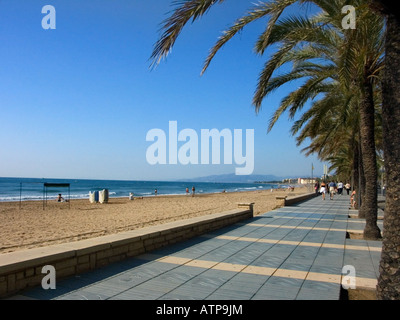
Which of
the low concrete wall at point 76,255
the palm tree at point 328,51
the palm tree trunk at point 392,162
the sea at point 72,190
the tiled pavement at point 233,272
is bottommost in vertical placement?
the sea at point 72,190

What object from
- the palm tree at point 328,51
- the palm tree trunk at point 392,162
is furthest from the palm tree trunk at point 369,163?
the palm tree trunk at point 392,162

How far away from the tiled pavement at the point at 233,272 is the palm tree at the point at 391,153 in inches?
28.8

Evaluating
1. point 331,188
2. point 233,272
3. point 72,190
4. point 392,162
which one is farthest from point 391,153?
point 72,190

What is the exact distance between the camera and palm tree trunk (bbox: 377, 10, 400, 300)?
3291 millimetres

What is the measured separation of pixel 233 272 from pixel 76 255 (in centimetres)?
220

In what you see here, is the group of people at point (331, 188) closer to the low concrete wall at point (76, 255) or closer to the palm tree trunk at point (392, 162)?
the low concrete wall at point (76, 255)

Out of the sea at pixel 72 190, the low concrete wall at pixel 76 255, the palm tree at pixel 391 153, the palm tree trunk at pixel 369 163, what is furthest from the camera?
the sea at pixel 72 190

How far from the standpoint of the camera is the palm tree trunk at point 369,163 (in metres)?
8.11

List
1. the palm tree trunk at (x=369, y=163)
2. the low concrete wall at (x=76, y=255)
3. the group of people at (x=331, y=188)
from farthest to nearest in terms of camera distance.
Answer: the group of people at (x=331, y=188) < the palm tree trunk at (x=369, y=163) < the low concrete wall at (x=76, y=255)

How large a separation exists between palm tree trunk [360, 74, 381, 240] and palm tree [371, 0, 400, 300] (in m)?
5.16

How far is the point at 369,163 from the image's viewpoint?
28.1 feet

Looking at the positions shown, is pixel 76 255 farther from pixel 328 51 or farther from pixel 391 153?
pixel 328 51

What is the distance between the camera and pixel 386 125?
11.3 feet
